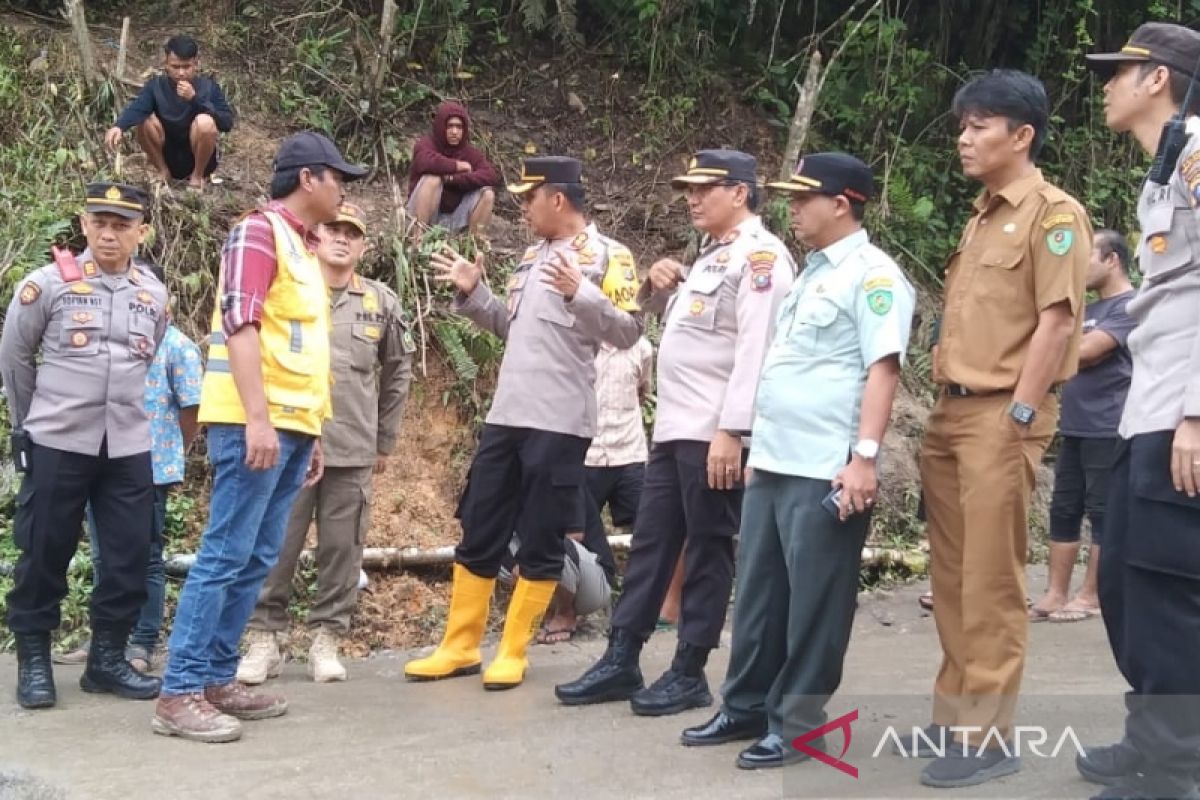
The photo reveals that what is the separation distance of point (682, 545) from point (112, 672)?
2418mm

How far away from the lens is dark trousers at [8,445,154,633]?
5.21 meters

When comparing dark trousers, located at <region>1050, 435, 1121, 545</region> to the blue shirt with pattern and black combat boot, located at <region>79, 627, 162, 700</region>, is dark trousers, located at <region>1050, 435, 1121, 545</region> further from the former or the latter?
black combat boot, located at <region>79, 627, 162, 700</region>

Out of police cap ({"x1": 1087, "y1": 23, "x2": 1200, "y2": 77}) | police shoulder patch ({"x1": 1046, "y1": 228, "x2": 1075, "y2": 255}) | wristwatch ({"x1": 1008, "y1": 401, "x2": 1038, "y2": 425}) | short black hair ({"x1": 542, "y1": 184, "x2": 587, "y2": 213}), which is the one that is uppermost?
police cap ({"x1": 1087, "y1": 23, "x2": 1200, "y2": 77})

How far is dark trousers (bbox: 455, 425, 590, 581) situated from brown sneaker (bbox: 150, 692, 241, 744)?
1273 mm

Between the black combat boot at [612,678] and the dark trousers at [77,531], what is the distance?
1835 mm

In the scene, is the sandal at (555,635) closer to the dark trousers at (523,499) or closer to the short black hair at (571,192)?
the dark trousers at (523,499)

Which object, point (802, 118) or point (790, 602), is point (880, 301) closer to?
point (790, 602)

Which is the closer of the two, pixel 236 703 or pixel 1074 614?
pixel 236 703

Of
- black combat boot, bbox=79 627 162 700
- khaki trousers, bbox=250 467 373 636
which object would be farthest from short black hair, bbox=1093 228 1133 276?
black combat boot, bbox=79 627 162 700

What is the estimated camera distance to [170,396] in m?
5.86

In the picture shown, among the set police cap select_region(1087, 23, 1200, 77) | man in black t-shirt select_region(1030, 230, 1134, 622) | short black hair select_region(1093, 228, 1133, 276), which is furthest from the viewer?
short black hair select_region(1093, 228, 1133, 276)

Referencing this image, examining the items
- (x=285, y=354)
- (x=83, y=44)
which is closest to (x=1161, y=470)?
(x=285, y=354)

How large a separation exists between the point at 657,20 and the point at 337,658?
7.60 metres

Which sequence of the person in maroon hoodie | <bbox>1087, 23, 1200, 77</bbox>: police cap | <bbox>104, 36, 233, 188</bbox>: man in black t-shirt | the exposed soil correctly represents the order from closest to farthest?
<bbox>1087, 23, 1200, 77</bbox>: police cap
the exposed soil
<bbox>104, 36, 233, 188</bbox>: man in black t-shirt
the person in maroon hoodie
